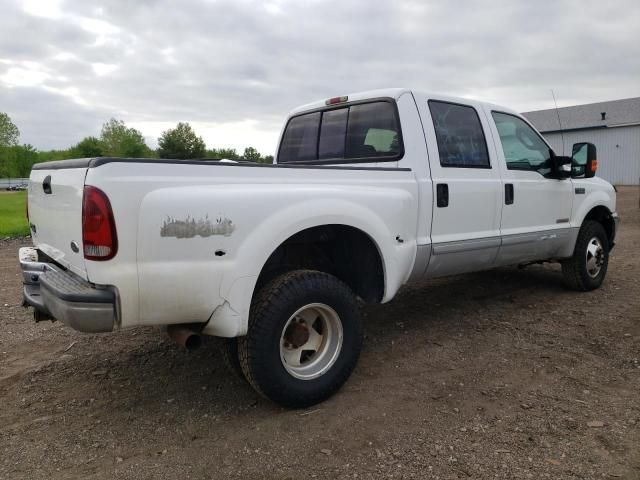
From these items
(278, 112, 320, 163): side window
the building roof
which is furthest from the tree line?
(278, 112, 320, 163): side window

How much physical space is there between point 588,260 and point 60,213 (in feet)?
17.0

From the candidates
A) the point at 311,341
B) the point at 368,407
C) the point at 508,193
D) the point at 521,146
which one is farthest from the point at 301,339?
the point at 521,146

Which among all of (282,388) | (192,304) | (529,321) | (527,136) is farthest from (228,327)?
Result: (527,136)

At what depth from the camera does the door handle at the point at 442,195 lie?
3965mm

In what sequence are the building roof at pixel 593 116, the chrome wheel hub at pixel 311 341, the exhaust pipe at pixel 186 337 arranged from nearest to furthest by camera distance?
the exhaust pipe at pixel 186 337 < the chrome wheel hub at pixel 311 341 < the building roof at pixel 593 116

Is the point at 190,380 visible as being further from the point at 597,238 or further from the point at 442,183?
the point at 597,238

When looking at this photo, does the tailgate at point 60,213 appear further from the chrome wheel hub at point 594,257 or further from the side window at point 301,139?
the chrome wheel hub at point 594,257

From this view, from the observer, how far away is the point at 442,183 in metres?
3.99

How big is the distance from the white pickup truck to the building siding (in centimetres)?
3107

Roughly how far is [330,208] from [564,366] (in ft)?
6.87

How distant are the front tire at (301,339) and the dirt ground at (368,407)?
0.58 feet

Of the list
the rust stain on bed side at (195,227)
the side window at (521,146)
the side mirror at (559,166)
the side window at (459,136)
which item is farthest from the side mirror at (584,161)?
the rust stain on bed side at (195,227)

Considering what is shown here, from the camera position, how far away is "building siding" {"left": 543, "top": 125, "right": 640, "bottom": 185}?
32.3 metres

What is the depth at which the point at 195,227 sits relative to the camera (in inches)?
103
